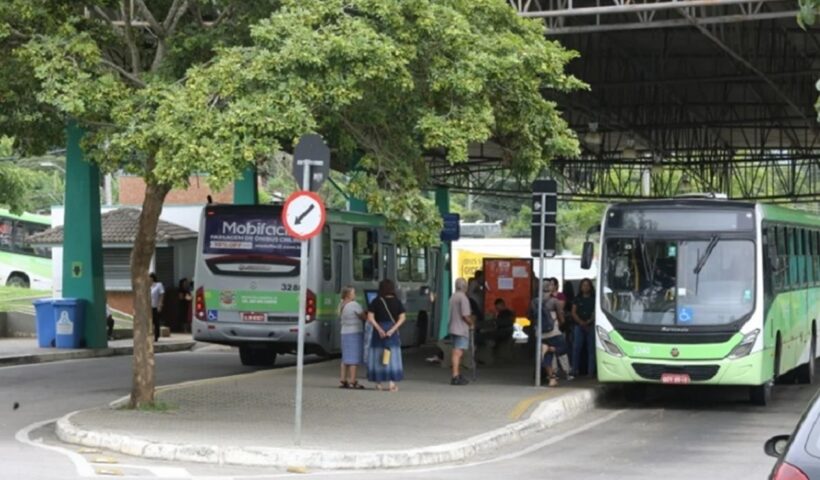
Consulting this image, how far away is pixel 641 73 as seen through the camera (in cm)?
4028

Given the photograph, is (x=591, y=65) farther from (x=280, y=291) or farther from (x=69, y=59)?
(x=69, y=59)

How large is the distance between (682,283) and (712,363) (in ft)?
4.22

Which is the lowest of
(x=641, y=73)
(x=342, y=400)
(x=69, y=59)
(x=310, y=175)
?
(x=342, y=400)

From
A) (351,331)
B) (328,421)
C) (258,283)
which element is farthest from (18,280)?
(328,421)

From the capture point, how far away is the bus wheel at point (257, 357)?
1134 inches

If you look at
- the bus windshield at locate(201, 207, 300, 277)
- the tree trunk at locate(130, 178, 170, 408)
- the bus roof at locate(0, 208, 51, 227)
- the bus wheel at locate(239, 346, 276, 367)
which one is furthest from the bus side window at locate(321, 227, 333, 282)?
the bus roof at locate(0, 208, 51, 227)

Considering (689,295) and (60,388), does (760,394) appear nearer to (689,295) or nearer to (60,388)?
(689,295)

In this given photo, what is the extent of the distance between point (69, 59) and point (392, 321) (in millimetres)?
6858

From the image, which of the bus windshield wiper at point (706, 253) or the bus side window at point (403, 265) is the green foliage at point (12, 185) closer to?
the bus side window at point (403, 265)

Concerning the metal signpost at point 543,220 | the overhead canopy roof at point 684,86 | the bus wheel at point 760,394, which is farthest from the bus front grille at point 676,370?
the overhead canopy roof at point 684,86

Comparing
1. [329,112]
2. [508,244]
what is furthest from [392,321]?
[508,244]

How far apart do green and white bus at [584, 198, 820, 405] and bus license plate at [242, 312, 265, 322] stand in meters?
7.02

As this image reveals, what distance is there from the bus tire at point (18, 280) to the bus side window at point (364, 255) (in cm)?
3530

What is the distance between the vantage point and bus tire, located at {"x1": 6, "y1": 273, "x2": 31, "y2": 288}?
6125 centimetres
